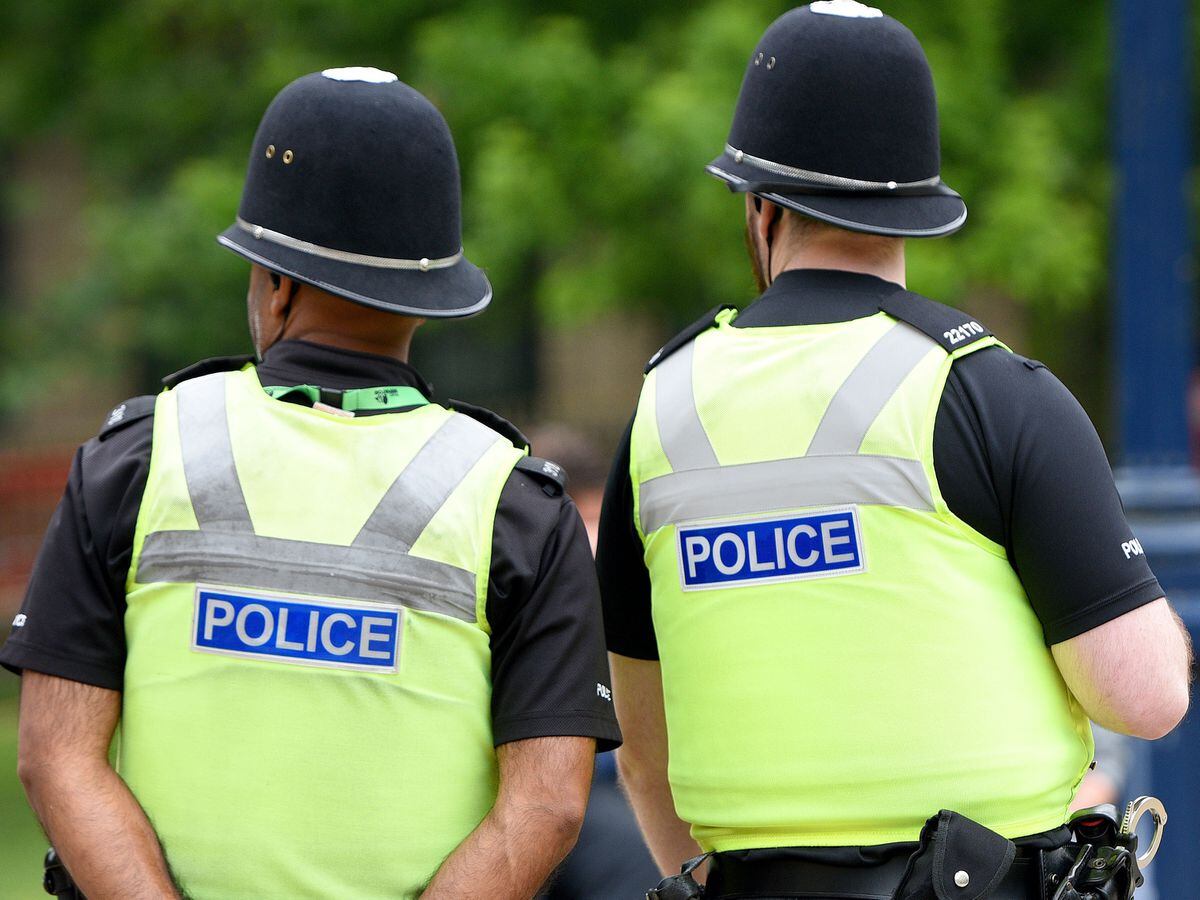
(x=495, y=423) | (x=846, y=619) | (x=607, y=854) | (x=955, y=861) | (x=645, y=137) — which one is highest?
(x=495, y=423)

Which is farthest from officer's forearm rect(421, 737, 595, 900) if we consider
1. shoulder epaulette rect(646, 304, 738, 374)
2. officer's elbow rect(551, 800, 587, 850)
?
shoulder epaulette rect(646, 304, 738, 374)

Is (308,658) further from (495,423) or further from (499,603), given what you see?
(495,423)

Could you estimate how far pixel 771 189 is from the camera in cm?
274

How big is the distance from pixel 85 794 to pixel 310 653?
379mm

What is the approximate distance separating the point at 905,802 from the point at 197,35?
1310 centimetres

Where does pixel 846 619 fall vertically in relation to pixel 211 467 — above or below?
below

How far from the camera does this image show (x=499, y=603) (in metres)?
2.44

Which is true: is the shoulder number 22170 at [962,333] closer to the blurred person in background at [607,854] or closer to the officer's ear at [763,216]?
the officer's ear at [763,216]

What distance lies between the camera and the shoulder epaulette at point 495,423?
2.59 metres

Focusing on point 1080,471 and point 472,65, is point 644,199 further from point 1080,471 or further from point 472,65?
point 1080,471

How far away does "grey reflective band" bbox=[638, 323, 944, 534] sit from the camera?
250cm

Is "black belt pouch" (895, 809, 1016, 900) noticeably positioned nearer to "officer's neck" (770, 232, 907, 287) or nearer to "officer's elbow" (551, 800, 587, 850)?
"officer's elbow" (551, 800, 587, 850)

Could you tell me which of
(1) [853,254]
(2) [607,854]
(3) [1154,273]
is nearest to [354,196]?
(1) [853,254]

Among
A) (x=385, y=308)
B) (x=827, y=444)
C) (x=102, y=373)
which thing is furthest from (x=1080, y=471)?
(x=102, y=373)
